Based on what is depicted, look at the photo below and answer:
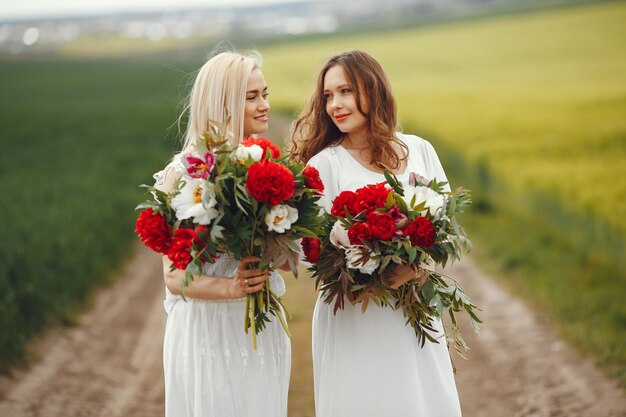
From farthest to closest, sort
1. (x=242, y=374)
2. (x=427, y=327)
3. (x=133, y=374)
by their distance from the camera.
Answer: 1. (x=133, y=374)
2. (x=427, y=327)
3. (x=242, y=374)

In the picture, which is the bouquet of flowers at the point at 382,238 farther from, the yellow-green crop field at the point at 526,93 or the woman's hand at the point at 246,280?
the yellow-green crop field at the point at 526,93

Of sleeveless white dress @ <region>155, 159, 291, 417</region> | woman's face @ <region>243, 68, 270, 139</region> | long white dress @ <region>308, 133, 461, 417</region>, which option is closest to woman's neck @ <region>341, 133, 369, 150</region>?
long white dress @ <region>308, 133, 461, 417</region>

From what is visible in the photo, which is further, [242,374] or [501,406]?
[501,406]

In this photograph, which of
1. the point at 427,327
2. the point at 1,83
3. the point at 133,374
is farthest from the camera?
the point at 1,83

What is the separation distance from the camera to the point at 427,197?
337 cm

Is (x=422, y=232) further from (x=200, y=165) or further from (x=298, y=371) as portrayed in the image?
(x=298, y=371)

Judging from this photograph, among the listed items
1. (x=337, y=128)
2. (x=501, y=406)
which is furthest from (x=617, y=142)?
(x=337, y=128)

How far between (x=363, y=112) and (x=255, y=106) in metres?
0.56

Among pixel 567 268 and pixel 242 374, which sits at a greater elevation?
pixel 242 374

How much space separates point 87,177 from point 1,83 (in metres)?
41.2

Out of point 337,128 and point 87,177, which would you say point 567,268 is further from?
point 87,177

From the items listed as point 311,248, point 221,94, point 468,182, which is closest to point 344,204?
point 311,248

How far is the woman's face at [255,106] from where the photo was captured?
11.5ft

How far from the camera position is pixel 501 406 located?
5535 mm
